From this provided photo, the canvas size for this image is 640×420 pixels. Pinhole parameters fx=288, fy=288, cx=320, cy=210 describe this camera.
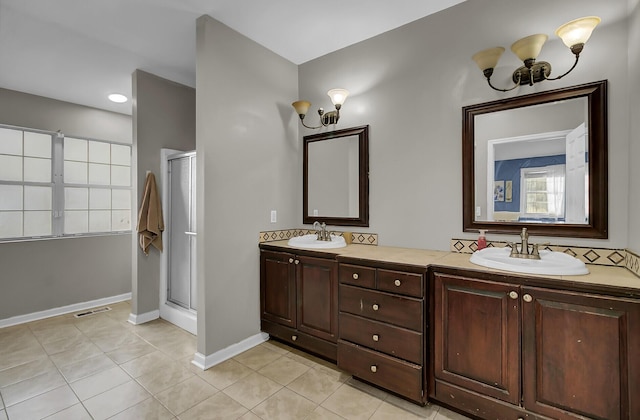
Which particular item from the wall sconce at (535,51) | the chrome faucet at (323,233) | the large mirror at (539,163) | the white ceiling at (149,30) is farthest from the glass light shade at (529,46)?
the chrome faucet at (323,233)

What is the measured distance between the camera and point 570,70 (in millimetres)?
1702

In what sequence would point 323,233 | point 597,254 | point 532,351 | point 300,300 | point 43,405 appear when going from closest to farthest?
point 532,351, point 597,254, point 43,405, point 300,300, point 323,233

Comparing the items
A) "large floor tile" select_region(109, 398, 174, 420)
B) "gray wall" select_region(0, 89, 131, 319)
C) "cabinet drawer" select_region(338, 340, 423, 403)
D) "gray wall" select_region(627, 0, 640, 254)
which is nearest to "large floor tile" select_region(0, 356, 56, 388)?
"large floor tile" select_region(109, 398, 174, 420)

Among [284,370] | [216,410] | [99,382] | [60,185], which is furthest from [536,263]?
[60,185]

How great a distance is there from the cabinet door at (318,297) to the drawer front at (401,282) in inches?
17.4

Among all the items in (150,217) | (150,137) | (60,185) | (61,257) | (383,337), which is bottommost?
(383,337)

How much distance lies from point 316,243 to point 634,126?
83.9 inches

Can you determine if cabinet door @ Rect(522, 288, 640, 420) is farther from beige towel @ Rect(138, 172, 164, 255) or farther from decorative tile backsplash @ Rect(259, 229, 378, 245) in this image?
beige towel @ Rect(138, 172, 164, 255)

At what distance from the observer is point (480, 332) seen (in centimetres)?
160

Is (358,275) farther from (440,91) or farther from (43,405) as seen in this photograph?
(43,405)

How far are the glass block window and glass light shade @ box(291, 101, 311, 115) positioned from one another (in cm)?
295

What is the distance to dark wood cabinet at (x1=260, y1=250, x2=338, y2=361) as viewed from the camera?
2.26 metres

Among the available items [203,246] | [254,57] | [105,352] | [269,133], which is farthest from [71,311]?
[254,57]

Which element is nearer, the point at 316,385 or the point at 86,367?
the point at 316,385
